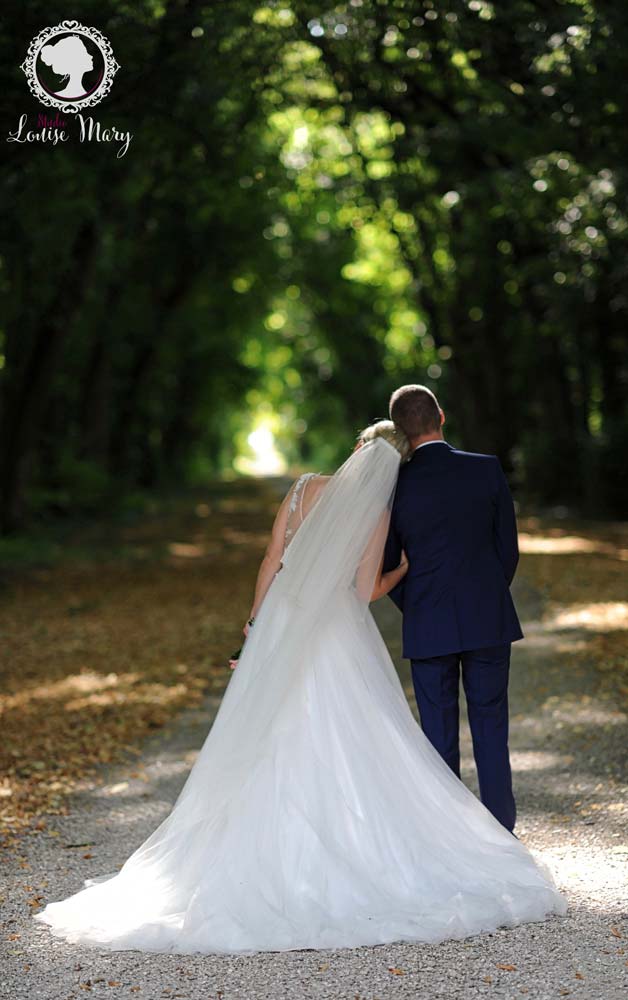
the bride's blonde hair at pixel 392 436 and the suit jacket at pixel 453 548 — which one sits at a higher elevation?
the bride's blonde hair at pixel 392 436

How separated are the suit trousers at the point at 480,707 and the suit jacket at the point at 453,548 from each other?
0.14m

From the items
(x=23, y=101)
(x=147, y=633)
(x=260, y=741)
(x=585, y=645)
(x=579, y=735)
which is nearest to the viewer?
(x=260, y=741)

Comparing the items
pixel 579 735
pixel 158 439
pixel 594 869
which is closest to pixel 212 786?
pixel 594 869

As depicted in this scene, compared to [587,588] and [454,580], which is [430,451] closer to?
[454,580]

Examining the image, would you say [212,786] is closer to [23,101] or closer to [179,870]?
[179,870]

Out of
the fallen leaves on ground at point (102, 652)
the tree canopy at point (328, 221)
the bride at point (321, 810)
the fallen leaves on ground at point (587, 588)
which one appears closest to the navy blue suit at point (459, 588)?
the bride at point (321, 810)

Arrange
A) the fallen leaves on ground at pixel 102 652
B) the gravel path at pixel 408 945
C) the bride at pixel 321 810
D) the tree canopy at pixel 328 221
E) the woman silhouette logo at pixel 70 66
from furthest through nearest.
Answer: the tree canopy at pixel 328 221, the woman silhouette logo at pixel 70 66, the fallen leaves on ground at pixel 102 652, the bride at pixel 321 810, the gravel path at pixel 408 945

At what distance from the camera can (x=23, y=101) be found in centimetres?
1143

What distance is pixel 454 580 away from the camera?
16.3ft

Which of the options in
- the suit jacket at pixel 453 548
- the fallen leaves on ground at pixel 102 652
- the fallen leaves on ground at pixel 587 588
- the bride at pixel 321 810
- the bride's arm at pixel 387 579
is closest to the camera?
the bride at pixel 321 810

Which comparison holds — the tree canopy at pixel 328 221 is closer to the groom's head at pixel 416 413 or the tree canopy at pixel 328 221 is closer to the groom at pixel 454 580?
the groom's head at pixel 416 413

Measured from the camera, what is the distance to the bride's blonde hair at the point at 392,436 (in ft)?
16.7

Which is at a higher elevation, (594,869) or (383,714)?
(383,714)

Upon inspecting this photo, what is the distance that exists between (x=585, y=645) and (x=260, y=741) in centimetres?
644
